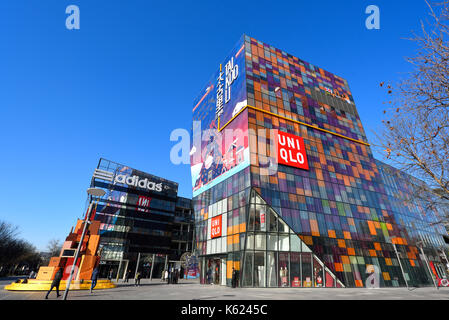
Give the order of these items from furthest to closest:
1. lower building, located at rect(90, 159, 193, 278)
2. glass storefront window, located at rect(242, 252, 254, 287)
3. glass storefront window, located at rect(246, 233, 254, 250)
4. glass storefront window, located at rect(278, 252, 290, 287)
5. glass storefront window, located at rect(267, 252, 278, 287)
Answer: lower building, located at rect(90, 159, 193, 278)
glass storefront window, located at rect(246, 233, 254, 250)
glass storefront window, located at rect(278, 252, 290, 287)
glass storefront window, located at rect(267, 252, 278, 287)
glass storefront window, located at rect(242, 252, 254, 287)

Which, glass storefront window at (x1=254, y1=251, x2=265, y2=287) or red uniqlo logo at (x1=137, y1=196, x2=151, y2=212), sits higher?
red uniqlo logo at (x1=137, y1=196, x2=151, y2=212)

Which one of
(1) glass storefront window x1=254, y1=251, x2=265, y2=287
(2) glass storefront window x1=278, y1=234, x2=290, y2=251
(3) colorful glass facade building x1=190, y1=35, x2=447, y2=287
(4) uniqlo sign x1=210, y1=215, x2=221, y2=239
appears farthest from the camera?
(4) uniqlo sign x1=210, y1=215, x2=221, y2=239

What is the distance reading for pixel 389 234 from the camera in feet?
113

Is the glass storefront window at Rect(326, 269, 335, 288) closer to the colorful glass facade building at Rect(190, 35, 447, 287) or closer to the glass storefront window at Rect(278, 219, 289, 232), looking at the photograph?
the colorful glass facade building at Rect(190, 35, 447, 287)

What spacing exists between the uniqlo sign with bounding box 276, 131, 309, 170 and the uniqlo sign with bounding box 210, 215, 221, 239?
479 inches

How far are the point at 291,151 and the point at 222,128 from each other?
39.0 ft

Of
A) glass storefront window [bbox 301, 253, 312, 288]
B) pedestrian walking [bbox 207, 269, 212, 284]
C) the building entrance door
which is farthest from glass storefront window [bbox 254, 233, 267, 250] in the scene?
pedestrian walking [bbox 207, 269, 212, 284]

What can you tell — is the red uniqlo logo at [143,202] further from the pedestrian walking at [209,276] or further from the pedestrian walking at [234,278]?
the pedestrian walking at [234,278]

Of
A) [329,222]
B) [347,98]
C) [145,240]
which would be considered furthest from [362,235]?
[145,240]

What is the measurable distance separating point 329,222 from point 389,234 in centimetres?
1305

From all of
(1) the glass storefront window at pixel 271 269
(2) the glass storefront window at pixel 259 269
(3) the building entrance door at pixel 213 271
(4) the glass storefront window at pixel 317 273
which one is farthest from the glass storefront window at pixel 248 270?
(4) the glass storefront window at pixel 317 273

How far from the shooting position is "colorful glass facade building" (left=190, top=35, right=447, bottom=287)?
2580 cm

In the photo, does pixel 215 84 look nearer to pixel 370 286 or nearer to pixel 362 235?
pixel 362 235

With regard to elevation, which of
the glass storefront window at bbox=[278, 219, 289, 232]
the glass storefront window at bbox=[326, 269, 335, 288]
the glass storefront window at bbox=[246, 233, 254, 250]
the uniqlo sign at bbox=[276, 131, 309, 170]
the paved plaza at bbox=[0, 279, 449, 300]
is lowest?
the paved plaza at bbox=[0, 279, 449, 300]
